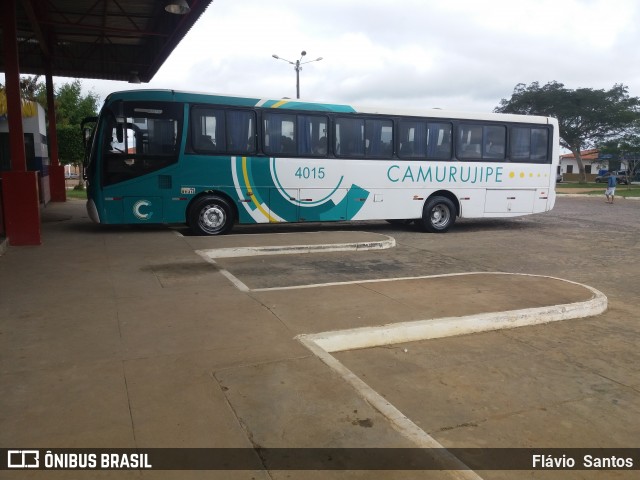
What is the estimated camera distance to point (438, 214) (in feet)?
44.5

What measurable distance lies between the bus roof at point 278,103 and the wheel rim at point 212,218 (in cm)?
237

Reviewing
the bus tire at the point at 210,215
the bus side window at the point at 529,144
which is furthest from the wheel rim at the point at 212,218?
the bus side window at the point at 529,144

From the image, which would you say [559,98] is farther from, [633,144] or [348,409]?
[348,409]

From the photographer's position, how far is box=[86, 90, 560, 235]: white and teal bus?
10.5m

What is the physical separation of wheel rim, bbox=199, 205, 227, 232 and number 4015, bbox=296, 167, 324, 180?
205 cm

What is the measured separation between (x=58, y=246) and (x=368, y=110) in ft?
25.3

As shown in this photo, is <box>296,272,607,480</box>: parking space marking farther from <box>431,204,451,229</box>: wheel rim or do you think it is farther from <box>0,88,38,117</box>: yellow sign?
<box>0,88,38,117</box>: yellow sign

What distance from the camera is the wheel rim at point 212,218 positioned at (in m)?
11.2

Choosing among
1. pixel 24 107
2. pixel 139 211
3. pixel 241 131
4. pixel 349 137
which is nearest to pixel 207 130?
pixel 241 131

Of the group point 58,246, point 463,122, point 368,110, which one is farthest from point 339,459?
point 463,122

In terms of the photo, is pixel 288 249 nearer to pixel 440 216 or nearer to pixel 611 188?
pixel 440 216

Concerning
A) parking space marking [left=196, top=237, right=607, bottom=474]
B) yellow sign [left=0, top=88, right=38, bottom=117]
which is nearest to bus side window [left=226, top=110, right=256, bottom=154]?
parking space marking [left=196, top=237, right=607, bottom=474]

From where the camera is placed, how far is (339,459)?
2.83m

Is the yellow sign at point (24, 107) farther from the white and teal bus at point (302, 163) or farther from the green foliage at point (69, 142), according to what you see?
the green foliage at point (69, 142)
